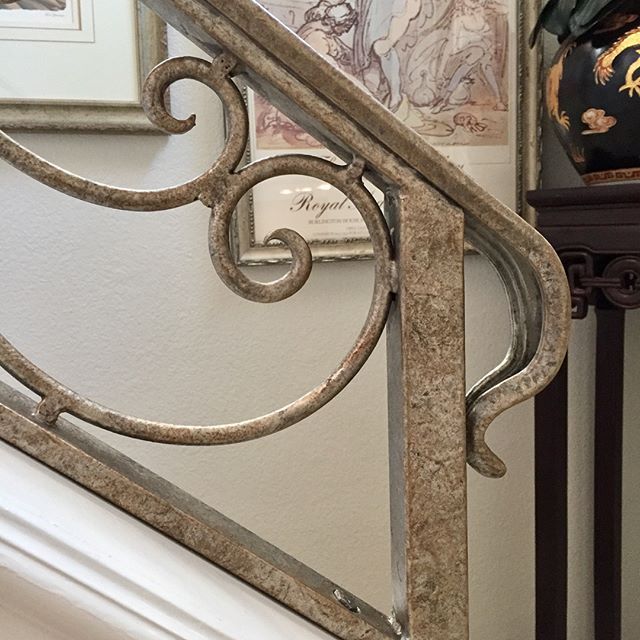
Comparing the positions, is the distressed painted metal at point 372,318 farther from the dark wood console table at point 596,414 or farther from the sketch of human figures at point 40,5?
the sketch of human figures at point 40,5

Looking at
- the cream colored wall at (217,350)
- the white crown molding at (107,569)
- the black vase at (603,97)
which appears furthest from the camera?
the cream colored wall at (217,350)

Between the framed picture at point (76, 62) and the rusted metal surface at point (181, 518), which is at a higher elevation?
the framed picture at point (76, 62)

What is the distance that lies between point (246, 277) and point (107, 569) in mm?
173

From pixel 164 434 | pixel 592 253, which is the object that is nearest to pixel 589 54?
pixel 592 253

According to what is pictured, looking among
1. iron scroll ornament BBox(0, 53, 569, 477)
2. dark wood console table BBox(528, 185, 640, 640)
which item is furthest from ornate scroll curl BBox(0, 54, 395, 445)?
dark wood console table BBox(528, 185, 640, 640)

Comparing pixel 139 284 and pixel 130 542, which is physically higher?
pixel 139 284

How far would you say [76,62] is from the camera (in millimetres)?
1047

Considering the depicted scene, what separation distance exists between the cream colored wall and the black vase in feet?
1.01

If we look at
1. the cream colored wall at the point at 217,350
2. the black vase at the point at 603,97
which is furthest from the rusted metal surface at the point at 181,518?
the black vase at the point at 603,97

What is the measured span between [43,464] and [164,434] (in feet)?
0.21

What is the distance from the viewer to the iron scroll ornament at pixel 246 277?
14.7 inches

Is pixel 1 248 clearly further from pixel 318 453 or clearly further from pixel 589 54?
pixel 589 54

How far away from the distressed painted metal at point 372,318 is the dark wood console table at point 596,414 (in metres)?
0.67

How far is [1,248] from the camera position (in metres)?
1.05
